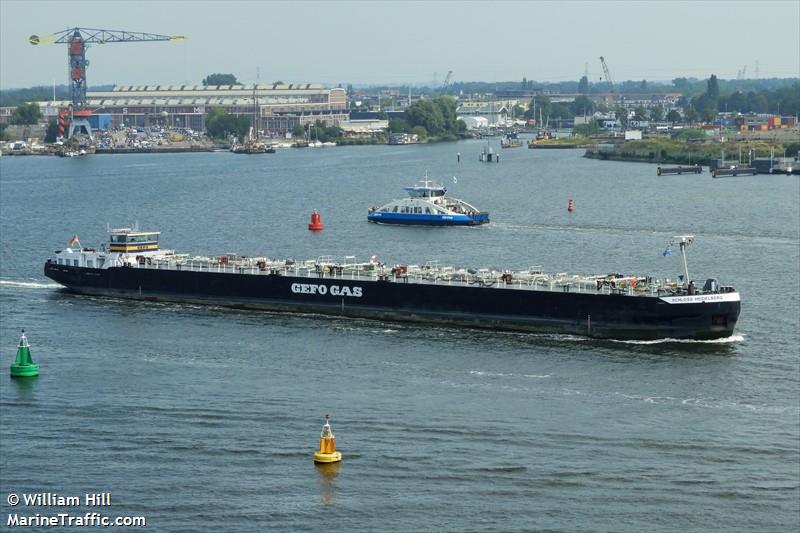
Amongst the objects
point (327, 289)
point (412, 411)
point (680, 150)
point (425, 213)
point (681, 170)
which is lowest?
point (412, 411)

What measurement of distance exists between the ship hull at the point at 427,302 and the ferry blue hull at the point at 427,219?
27.3 m

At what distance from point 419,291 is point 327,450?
17242 millimetres

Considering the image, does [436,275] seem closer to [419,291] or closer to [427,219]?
[419,291]

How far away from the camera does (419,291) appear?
45.8m

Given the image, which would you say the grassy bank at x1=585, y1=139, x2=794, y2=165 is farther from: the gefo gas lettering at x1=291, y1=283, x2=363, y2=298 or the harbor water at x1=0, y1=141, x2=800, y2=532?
the gefo gas lettering at x1=291, y1=283, x2=363, y2=298

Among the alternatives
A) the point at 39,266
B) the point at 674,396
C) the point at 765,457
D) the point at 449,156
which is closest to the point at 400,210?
the point at 39,266

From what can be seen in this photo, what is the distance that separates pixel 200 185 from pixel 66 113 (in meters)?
81.9

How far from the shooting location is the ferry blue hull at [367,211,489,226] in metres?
75.2

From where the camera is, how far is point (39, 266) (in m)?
59.8

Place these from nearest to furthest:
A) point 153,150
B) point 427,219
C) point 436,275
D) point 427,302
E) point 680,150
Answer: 1. point 427,302
2. point 436,275
3. point 427,219
4. point 680,150
5. point 153,150

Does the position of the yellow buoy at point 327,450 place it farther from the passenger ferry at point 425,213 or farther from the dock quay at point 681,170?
the dock quay at point 681,170

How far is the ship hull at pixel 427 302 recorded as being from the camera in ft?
137

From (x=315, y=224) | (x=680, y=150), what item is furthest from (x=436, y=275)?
(x=680, y=150)

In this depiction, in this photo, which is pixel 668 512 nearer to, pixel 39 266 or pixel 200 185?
pixel 39 266
